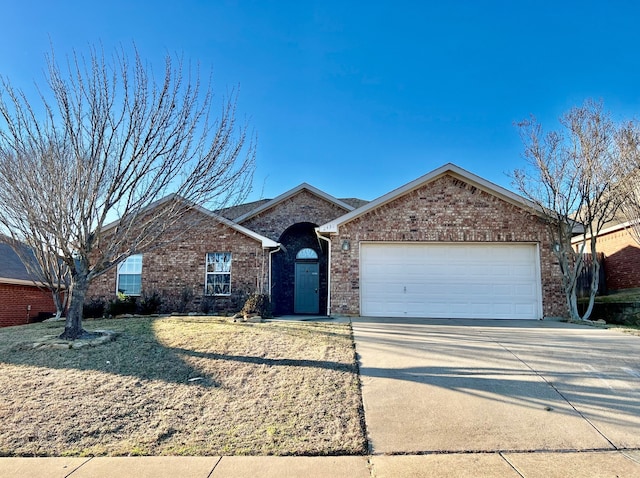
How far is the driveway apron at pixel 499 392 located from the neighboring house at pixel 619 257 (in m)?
8.92

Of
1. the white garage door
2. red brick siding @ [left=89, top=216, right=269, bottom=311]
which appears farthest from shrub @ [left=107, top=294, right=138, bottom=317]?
the white garage door

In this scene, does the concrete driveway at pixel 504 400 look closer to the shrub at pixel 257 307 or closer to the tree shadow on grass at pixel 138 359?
the tree shadow on grass at pixel 138 359

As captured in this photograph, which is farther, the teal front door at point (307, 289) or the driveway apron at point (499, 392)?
the teal front door at point (307, 289)

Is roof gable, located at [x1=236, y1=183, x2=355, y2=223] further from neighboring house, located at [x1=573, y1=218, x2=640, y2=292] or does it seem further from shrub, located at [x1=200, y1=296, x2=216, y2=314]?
neighboring house, located at [x1=573, y1=218, x2=640, y2=292]

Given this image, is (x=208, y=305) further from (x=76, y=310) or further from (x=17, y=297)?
(x=17, y=297)

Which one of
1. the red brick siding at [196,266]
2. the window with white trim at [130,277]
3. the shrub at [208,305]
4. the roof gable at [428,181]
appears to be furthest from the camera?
the window with white trim at [130,277]

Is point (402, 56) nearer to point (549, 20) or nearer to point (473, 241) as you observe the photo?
point (549, 20)

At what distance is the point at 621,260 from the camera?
16.6 meters

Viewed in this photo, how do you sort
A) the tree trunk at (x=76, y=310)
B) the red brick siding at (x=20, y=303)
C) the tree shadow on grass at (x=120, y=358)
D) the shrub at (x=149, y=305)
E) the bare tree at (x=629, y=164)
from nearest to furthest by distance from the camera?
the tree shadow on grass at (x=120, y=358)
the tree trunk at (x=76, y=310)
the bare tree at (x=629, y=164)
the shrub at (x=149, y=305)
the red brick siding at (x=20, y=303)

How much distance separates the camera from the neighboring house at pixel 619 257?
626 inches

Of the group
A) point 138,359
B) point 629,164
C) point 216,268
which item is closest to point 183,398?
point 138,359

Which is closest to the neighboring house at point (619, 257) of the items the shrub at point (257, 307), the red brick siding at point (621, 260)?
the red brick siding at point (621, 260)

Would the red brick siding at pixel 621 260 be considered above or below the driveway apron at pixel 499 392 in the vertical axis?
above

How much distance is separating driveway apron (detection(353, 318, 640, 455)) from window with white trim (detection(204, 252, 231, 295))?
6.64m
